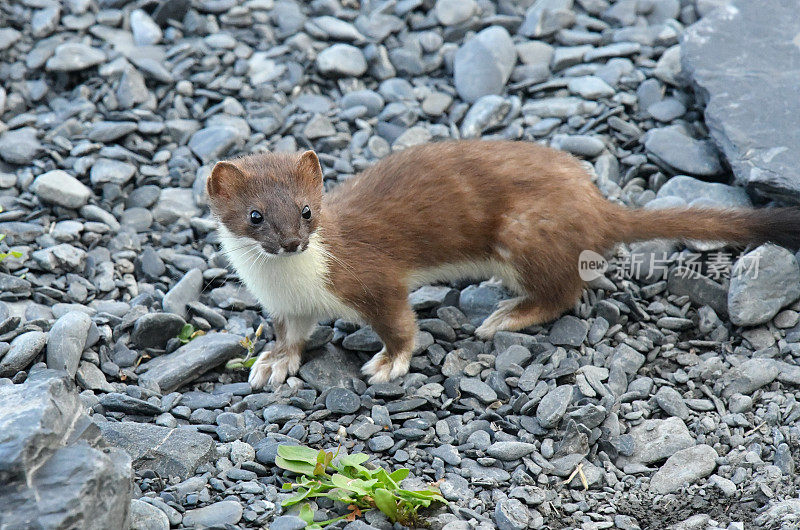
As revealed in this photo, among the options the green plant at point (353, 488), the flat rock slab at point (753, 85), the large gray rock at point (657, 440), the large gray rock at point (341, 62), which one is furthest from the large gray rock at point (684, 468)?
the large gray rock at point (341, 62)

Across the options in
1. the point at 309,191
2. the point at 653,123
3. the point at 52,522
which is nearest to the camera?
the point at 52,522

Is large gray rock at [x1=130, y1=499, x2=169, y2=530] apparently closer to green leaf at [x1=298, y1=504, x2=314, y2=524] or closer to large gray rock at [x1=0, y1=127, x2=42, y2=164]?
green leaf at [x1=298, y1=504, x2=314, y2=524]

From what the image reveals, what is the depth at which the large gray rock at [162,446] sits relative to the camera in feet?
15.0

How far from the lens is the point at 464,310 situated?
6.38 metres

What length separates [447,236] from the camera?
5809 mm

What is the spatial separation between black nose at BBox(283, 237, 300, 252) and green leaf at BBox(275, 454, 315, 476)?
109 centimetres

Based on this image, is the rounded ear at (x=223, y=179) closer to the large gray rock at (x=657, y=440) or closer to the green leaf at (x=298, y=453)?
the green leaf at (x=298, y=453)

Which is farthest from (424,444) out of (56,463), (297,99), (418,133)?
(297,99)

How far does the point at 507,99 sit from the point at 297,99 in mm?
1828

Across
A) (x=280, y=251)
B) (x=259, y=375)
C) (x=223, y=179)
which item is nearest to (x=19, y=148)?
(x=223, y=179)

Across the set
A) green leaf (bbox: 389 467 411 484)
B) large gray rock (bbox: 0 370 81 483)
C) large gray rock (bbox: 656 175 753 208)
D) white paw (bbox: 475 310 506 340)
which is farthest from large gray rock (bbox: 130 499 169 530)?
large gray rock (bbox: 656 175 753 208)

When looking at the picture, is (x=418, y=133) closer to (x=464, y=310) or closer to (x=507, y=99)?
(x=507, y=99)

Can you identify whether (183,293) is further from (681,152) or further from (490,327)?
(681,152)

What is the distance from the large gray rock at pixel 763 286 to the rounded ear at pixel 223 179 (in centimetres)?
309
